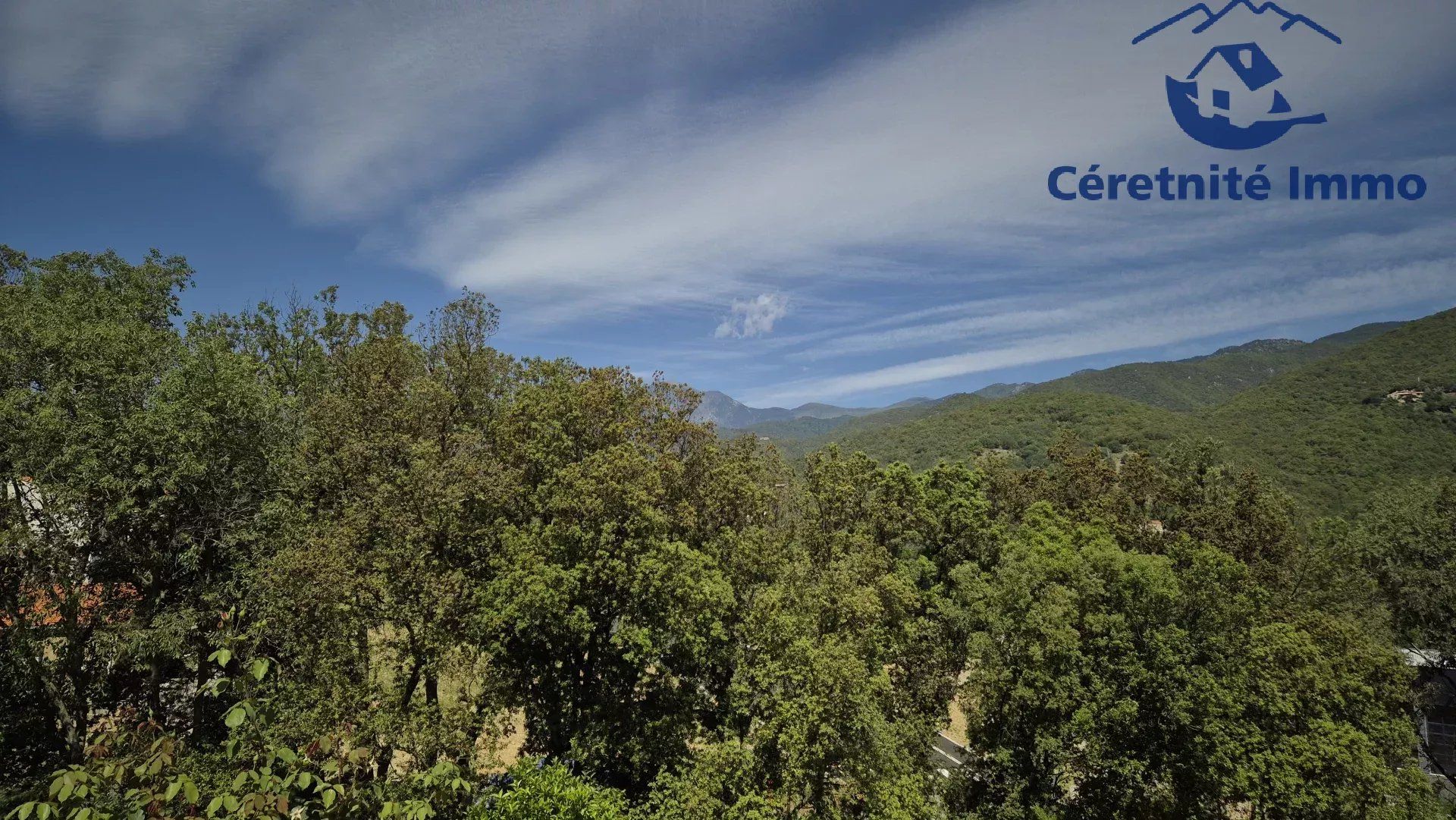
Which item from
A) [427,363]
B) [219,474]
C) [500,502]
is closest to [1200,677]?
[500,502]

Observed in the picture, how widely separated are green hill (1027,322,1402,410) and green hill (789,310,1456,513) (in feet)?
198

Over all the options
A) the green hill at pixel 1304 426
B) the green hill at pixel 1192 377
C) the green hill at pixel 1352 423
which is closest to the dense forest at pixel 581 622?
the green hill at pixel 1304 426

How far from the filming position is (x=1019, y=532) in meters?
25.2

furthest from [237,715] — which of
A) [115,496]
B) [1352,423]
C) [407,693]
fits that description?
[1352,423]

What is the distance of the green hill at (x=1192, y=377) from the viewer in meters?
160

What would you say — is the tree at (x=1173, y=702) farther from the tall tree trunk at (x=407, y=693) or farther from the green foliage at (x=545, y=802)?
the tall tree trunk at (x=407, y=693)

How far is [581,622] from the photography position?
14.8m

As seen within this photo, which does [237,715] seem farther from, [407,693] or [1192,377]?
[1192,377]

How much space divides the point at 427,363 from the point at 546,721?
1385 centimetres

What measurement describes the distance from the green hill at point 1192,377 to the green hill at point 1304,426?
6042cm

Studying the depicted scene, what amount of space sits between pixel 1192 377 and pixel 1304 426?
129737 mm

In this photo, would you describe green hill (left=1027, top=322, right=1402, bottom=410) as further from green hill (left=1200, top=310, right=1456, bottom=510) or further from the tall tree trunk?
the tall tree trunk

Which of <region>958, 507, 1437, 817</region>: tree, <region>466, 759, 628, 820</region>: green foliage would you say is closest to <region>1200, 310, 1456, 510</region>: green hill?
<region>958, 507, 1437, 817</region>: tree

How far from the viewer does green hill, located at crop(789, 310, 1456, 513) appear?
54.5 meters
